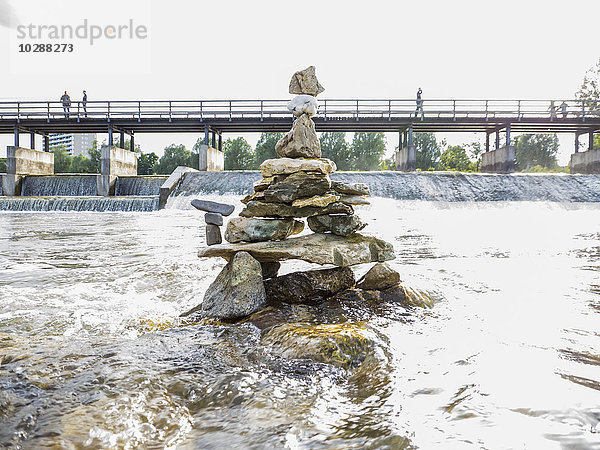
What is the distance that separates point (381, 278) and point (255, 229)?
1.60m

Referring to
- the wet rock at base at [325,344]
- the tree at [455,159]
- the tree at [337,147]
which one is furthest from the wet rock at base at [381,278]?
the tree at [455,159]

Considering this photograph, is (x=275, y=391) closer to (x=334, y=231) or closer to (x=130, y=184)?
(x=334, y=231)

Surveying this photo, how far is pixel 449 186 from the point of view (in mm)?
22219

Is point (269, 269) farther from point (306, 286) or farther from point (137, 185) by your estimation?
point (137, 185)

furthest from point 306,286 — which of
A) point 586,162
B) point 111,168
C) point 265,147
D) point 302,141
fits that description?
point 265,147

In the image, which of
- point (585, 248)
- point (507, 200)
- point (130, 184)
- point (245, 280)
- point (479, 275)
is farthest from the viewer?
point (130, 184)

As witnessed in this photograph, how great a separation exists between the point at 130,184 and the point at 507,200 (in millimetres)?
22158

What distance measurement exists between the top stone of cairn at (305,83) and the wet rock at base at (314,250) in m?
1.95

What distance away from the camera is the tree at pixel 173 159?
214 feet

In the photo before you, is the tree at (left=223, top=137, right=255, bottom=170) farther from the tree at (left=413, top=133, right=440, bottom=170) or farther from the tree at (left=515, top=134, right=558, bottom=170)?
the tree at (left=515, top=134, right=558, bottom=170)

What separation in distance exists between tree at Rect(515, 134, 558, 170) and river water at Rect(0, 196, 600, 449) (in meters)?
69.9

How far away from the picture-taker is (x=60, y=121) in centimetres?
2886

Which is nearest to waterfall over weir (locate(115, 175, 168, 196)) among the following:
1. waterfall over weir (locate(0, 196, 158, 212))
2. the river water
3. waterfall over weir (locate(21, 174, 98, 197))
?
waterfall over weir (locate(21, 174, 98, 197))

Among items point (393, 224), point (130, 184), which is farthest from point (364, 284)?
point (130, 184)
